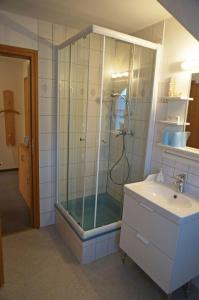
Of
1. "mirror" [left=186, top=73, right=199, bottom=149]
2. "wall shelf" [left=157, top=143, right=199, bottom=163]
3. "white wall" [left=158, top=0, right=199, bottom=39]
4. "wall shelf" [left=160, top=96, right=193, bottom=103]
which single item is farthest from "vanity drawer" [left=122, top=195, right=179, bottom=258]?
"white wall" [left=158, top=0, right=199, bottom=39]

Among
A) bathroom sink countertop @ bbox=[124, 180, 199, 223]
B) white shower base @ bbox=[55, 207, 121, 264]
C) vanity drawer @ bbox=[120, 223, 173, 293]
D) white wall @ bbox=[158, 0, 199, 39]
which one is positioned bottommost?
white shower base @ bbox=[55, 207, 121, 264]

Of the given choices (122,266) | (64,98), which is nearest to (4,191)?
(64,98)

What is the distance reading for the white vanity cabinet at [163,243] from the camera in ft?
4.87

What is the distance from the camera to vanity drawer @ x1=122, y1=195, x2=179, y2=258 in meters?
1.49

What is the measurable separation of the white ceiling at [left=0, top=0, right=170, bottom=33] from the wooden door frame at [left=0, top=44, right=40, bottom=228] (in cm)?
36

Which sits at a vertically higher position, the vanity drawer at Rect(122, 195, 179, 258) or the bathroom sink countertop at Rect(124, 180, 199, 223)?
the bathroom sink countertop at Rect(124, 180, 199, 223)

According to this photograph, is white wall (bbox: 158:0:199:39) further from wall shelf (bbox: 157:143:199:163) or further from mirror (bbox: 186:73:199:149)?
wall shelf (bbox: 157:143:199:163)

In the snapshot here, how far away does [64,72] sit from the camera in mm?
2328

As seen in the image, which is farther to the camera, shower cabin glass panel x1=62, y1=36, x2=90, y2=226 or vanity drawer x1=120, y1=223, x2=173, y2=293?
A: shower cabin glass panel x1=62, y1=36, x2=90, y2=226

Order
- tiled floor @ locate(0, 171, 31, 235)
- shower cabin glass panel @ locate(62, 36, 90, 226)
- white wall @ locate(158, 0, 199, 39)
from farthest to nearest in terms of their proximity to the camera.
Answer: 1. tiled floor @ locate(0, 171, 31, 235)
2. shower cabin glass panel @ locate(62, 36, 90, 226)
3. white wall @ locate(158, 0, 199, 39)

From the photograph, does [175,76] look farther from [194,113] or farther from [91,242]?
[91,242]

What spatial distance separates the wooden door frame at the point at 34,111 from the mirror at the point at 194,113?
5.25 ft

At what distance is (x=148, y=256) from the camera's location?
1.70 meters

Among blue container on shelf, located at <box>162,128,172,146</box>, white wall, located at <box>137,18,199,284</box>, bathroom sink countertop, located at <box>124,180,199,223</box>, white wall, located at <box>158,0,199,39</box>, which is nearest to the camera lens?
white wall, located at <box>158,0,199,39</box>
